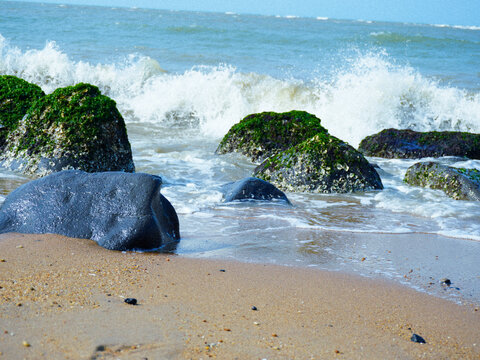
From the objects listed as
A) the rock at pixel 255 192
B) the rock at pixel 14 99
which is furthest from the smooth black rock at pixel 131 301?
the rock at pixel 14 99

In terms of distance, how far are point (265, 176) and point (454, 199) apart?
86.8 inches

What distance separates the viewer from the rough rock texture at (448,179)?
6.17m

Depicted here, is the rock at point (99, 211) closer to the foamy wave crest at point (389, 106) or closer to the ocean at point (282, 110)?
the ocean at point (282, 110)

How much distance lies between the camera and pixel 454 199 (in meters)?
6.16

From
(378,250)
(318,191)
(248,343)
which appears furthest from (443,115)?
(248,343)

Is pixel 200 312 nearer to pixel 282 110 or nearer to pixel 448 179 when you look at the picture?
pixel 448 179

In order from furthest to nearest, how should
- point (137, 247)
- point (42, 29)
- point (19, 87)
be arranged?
point (42, 29), point (19, 87), point (137, 247)

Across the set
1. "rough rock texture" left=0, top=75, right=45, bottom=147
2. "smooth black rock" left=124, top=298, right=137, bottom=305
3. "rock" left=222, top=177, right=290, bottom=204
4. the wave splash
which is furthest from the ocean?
"smooth black rock" left=124, top=298, right=137, bottom=305

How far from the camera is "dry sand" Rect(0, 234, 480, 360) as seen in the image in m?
2.38

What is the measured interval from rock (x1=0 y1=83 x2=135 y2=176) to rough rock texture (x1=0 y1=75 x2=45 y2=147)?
350 mm

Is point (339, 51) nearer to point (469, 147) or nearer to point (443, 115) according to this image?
point (443, 115)

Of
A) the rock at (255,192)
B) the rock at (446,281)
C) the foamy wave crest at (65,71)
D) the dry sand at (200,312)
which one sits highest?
the foamy wave crest at (65,71)

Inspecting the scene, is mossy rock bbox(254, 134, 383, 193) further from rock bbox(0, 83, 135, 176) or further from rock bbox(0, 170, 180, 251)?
rock bbox(0, 170, 180, 251)

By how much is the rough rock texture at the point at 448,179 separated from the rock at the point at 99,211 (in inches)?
144
